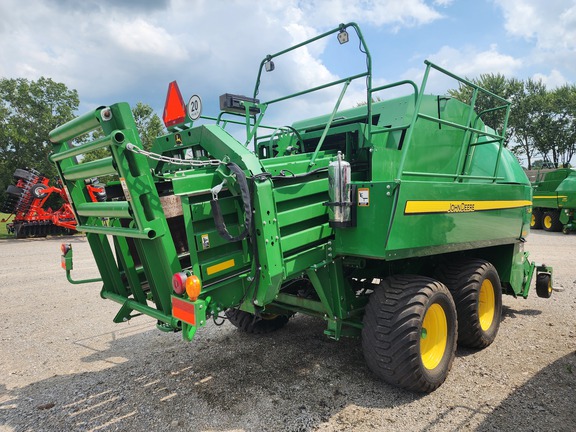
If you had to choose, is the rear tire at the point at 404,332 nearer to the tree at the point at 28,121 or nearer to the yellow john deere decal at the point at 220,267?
the yellow john deere decal at the point at 220,267

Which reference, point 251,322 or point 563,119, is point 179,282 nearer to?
point 251,322

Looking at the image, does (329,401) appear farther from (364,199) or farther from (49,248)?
(49,248)

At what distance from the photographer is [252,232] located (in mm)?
2652

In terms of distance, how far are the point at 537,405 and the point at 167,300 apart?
280cm

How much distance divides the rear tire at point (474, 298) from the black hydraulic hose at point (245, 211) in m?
2.32

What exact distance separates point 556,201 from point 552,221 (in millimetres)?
970

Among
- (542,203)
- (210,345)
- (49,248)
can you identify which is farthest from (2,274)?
(542,203)

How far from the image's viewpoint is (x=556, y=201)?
14969 millimetres

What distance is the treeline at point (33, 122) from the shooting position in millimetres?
21553

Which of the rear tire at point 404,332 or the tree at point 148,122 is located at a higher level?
the tree at point 148,122

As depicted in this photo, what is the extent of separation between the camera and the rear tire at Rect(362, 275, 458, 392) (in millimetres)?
2975

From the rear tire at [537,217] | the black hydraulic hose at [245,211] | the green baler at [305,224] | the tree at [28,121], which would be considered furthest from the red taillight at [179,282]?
the tree at [28,121]

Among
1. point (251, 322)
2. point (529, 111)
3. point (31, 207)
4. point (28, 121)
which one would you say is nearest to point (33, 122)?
point (28, 121)

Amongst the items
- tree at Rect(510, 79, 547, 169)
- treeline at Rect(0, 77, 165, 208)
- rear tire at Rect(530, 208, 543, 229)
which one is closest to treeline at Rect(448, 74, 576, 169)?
tree at Rect(510, 79, 547, 169)
